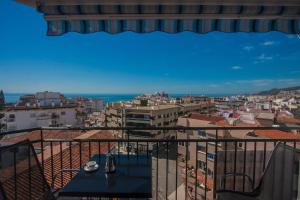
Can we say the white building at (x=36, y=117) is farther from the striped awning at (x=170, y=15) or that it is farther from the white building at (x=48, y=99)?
the striped awning at (x=170, y=15)

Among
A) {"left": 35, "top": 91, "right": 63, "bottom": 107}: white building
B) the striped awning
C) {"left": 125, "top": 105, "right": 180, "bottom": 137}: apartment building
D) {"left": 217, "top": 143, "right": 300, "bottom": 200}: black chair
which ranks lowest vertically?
{"left": 125, "top": 105, "right": 180, "bottom": 137}: apartment building

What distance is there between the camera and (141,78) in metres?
42.6

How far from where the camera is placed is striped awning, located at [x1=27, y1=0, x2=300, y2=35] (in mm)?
2305

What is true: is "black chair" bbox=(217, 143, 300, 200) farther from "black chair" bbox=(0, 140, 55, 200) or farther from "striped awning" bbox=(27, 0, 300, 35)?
"black chair" bbox=(0, 140, 55, 200)

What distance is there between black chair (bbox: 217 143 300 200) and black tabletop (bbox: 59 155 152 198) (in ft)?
2.63

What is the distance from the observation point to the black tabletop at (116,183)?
60.9 inches

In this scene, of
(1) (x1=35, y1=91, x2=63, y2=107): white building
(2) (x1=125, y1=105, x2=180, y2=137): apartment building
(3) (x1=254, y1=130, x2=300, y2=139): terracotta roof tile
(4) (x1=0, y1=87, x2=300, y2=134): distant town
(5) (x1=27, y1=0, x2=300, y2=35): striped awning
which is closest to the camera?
(5) (x1=27, y1=0, x2=300, y2=35): striped awning

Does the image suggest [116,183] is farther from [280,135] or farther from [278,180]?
[280,135]

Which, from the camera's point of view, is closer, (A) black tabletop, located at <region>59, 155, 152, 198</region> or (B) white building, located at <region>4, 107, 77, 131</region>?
(A) black tabletop, located at <region>59, 155, 152, 198</region>

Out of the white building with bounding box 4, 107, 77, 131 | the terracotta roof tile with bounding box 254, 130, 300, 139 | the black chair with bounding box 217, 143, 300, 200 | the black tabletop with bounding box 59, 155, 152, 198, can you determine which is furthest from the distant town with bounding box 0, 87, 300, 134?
the black tabletop with bounding box 59, 155, 152, 198

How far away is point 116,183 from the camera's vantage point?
1.69m

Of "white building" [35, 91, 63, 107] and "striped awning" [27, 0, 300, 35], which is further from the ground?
"striped awning" [27, 0, 300, 35]

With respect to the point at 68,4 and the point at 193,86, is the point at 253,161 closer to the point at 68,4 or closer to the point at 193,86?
the point at 68,4

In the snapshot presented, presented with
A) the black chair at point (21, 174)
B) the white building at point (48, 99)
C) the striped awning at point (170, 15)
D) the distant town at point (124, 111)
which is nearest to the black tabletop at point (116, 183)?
the black chair at point (21, 174)
